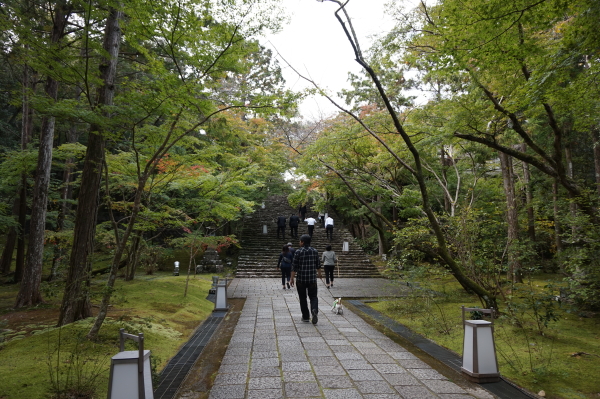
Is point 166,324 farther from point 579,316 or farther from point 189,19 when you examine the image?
point 579,316

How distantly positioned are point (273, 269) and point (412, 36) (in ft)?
37.9

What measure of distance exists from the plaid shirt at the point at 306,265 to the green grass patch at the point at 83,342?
83.8 inches

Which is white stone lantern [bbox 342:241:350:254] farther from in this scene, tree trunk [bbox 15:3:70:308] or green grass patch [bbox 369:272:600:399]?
tree trunk [bbox 15:3:70:308]

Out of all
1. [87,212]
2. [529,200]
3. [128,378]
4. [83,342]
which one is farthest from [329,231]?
[128,378]

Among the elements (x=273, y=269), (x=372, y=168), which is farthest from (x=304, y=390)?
(x=273, y=269)

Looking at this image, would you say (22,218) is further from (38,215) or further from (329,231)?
(329,231)

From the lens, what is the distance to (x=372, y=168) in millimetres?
13617

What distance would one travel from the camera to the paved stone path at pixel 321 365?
10.9ft

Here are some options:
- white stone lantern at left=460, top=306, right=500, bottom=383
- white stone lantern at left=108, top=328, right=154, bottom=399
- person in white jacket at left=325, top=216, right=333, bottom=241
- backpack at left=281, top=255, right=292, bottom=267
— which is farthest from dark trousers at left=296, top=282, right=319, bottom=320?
person in white jacket at left=325, top=216, right=333, bottom=241

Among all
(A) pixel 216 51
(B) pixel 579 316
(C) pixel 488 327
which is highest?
(A) pixel 216 51

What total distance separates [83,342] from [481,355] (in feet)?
15.5

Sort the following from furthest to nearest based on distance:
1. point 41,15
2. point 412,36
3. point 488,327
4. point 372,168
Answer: point 372,168 → point 41,15 → point 412,36 → point 488,327

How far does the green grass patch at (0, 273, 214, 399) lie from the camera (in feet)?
11.0

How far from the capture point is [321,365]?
4.09 metres
